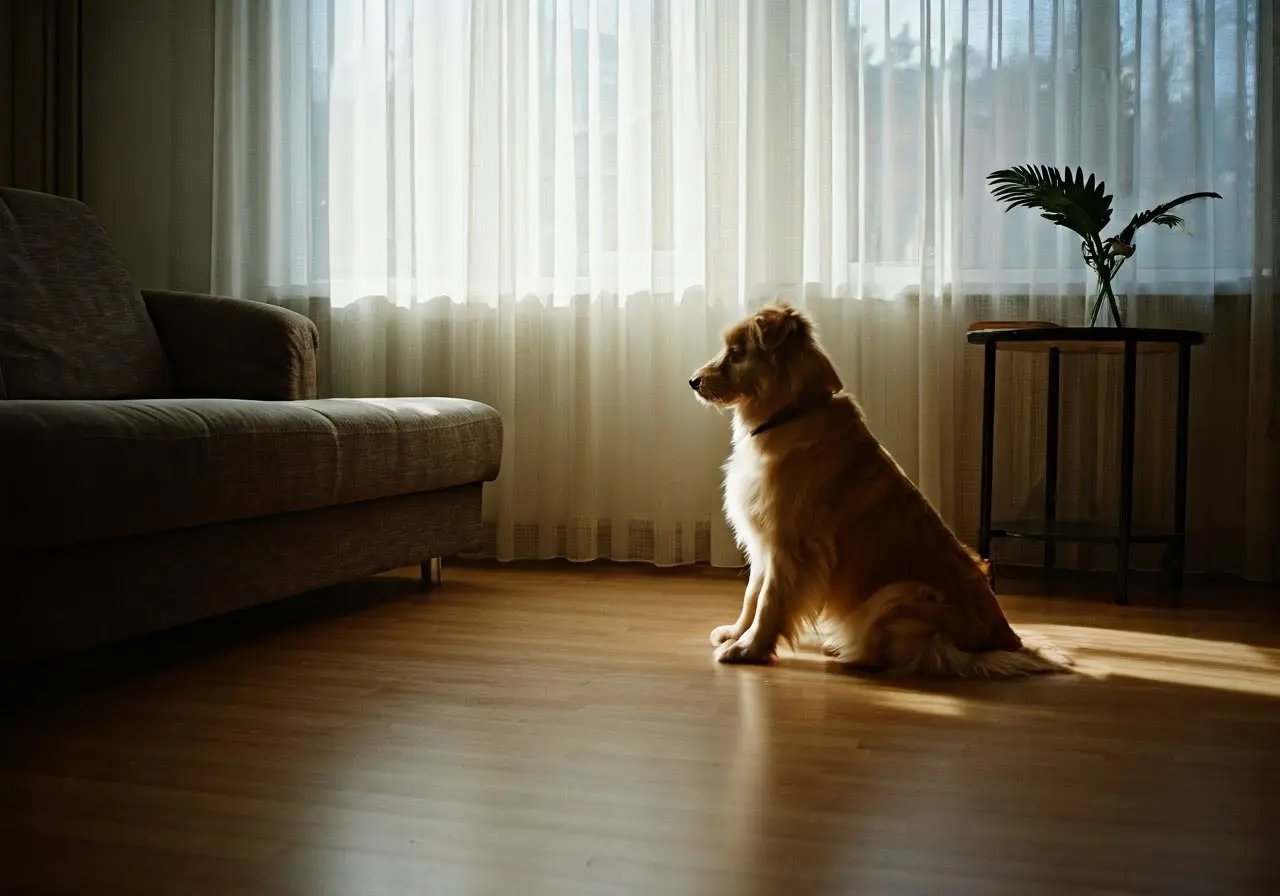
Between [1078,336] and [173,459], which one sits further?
[1078,336]

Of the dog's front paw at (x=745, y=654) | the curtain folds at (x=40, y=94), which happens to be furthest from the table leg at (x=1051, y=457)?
the curtain folds at (x=40, y=94)

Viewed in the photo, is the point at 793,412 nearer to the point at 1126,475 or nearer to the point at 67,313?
the point at 1126,475

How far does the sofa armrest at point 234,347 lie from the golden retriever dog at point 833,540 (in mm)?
1200

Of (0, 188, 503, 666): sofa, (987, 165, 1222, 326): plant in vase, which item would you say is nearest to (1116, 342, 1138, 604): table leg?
(987, 165, 1222, 326): plant in vase

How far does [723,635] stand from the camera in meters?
2.44

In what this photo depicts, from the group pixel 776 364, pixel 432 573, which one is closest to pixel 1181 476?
pixel 776 364

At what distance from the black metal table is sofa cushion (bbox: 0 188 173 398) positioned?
2203 mm

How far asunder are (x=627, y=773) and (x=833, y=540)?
847 millimetres

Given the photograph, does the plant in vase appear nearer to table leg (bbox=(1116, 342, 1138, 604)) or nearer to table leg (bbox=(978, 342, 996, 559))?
table leg (bbox=(1116, 342, 1138, 604))

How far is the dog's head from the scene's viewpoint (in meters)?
2.32

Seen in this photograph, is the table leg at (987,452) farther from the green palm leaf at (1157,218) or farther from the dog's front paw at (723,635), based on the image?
the dog's front paw at (723,635)

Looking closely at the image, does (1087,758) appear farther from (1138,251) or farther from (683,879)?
(1138,251)

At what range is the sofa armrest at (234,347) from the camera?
2.98 m

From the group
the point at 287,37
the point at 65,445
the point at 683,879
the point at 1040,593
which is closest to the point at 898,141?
the point at 1040,593
